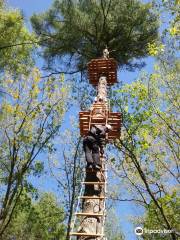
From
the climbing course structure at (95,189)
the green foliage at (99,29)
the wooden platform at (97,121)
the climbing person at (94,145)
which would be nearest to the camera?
the climbing course structure at (95,189)

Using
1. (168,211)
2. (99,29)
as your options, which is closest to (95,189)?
(168,211)

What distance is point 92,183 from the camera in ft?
24.5

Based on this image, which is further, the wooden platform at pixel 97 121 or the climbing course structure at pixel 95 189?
the wooden platform at pixel 97 121

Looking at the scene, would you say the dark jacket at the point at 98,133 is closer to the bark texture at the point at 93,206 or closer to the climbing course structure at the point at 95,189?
the climbing course structure at the point at 95,189

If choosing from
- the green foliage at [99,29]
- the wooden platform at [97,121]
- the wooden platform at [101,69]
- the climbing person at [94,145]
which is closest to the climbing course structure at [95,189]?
the wooden platform at [97,121]

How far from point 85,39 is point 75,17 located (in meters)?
1.17

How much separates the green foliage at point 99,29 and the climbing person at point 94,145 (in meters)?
9.55

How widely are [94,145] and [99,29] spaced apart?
10.7m

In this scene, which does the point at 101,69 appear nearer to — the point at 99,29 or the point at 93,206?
the point at 99,29

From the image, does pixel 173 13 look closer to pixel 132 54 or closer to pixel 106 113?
pixel 106 113

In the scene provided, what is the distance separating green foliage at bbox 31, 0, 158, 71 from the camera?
57.9ft

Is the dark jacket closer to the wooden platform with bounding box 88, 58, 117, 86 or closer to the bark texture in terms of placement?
the bark texture

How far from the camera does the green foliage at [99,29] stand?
1764cm

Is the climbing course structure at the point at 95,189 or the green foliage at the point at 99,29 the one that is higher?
the green foliage at the point at 99,29
